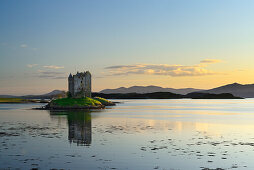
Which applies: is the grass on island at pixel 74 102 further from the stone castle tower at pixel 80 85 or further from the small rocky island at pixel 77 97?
the stone castle tower at pixel 80 85

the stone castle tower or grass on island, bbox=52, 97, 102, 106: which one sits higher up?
the stone castle tower

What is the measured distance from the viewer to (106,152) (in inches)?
1080

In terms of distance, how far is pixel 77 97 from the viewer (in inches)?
5320

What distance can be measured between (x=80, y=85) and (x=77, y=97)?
19.5 ft

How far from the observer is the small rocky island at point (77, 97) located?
127688 millimetres

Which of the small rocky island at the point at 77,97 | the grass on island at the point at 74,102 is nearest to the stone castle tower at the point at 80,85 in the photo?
the small rocky island at the point at 77,97

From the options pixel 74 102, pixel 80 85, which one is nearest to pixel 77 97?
pixel 80 85

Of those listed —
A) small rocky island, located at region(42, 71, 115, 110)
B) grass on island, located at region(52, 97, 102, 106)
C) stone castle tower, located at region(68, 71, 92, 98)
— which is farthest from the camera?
stone castle tower, located at region(68, 71, 92, 98)

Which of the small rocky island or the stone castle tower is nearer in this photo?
the small rocky island

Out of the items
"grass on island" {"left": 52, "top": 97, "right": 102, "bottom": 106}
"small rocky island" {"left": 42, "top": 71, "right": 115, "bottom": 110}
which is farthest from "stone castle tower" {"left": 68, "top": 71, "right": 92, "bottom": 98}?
"grass on island" {"left": 52, "top": 97, "right": 102, "bottom": 106}

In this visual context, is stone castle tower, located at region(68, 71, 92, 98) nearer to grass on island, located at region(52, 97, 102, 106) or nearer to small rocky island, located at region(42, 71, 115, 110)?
small rocky island, located at region(42, 71, 115, 110)

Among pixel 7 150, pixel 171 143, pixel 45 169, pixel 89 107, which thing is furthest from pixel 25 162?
pixel 89 107

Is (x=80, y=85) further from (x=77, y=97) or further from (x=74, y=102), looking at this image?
(x=74, y=102)

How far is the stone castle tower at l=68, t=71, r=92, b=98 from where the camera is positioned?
135625 mm
